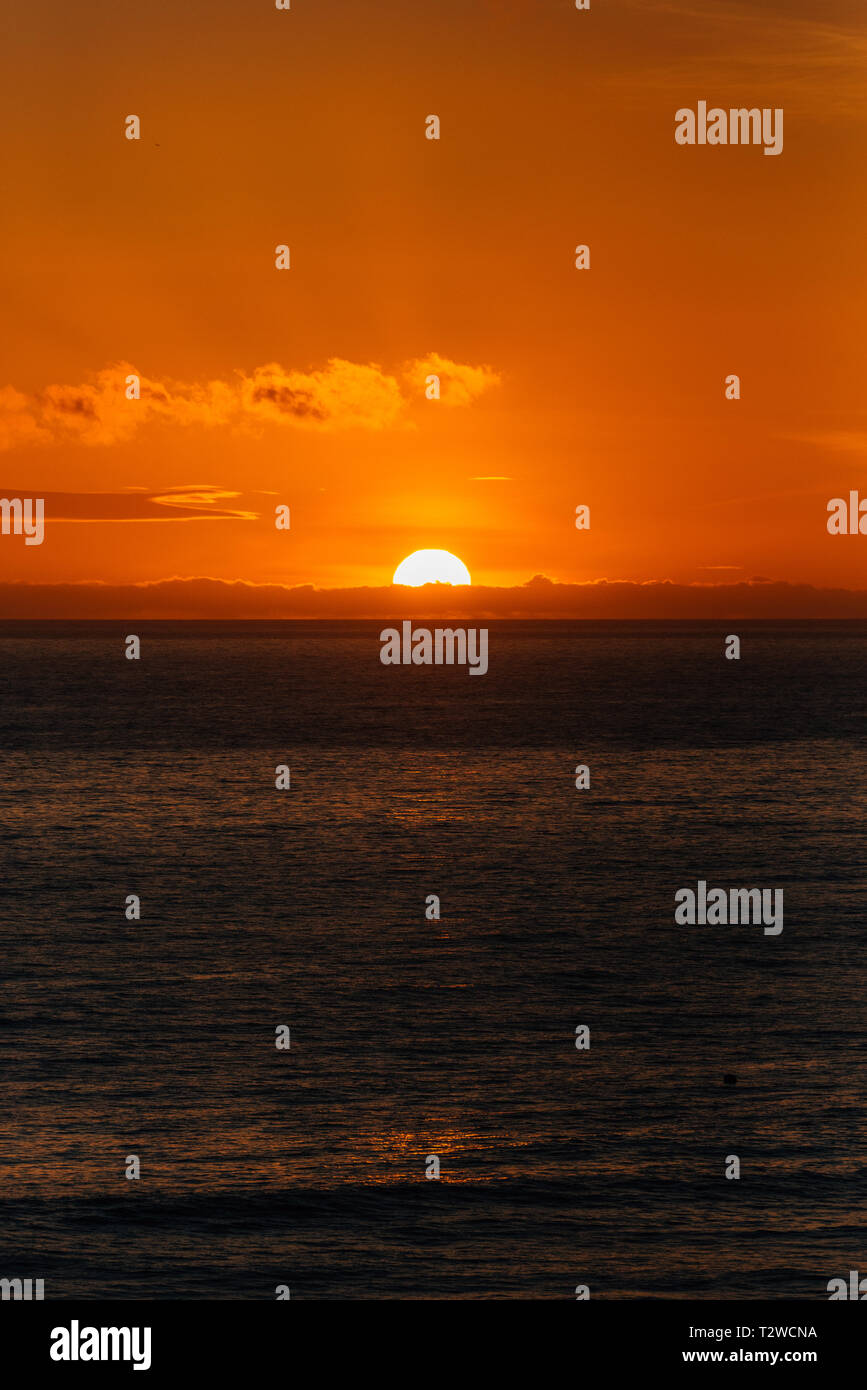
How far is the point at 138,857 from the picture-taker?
10131 cm

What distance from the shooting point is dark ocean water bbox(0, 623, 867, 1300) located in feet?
131

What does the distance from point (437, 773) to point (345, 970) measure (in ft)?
289

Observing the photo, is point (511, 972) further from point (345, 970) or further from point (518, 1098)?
point (518, 1098)

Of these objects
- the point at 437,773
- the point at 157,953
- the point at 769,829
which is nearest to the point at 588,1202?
the point at 157,953

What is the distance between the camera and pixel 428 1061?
5603 centimetres

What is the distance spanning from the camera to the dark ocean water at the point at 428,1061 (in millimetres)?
40062

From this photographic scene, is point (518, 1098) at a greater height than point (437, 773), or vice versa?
point (437, 773)

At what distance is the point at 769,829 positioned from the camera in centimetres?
11538

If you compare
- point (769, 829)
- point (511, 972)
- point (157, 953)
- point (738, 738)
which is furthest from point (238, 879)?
point (738, 738)
